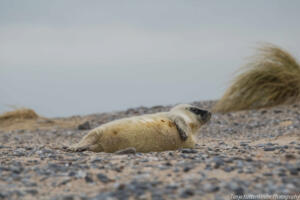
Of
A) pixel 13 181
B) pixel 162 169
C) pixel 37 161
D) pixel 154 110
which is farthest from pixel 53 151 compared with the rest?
pixel 154 110

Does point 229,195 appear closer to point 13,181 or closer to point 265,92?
point 13,181

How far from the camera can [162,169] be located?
3502 millimetres

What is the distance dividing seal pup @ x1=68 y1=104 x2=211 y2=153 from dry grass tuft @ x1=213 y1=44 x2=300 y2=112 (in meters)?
6.42

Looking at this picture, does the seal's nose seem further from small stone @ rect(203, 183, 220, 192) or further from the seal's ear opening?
small stone @ rect(203, 183, 220, 192)

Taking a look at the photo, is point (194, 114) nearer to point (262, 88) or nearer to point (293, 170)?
point (293, 170)

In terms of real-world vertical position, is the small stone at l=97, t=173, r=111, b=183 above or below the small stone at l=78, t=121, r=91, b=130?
below

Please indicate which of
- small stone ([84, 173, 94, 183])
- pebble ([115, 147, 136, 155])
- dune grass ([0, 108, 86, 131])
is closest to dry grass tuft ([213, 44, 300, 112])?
dune grass ([0, 108, 86, 131])

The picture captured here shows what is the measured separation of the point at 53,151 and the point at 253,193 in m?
2.93

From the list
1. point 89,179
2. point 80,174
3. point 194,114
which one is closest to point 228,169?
point 89,179

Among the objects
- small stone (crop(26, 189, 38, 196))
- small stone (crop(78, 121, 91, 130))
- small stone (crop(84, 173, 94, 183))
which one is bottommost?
small stone (crop(26, 189, 38, 196))

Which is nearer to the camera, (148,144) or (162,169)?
(162,169)

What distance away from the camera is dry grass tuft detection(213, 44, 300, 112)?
36.2 ft

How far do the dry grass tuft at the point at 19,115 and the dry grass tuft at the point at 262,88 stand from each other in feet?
20.9

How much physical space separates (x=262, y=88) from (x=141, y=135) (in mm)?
7416
